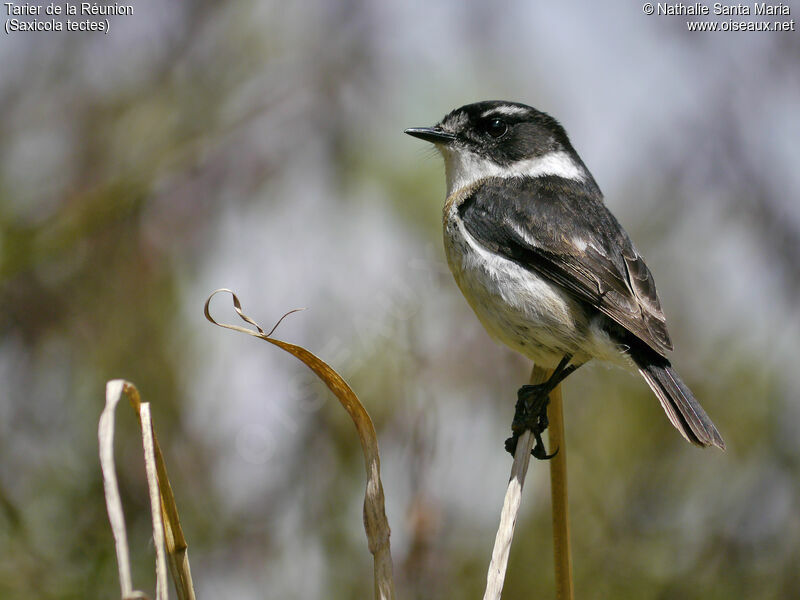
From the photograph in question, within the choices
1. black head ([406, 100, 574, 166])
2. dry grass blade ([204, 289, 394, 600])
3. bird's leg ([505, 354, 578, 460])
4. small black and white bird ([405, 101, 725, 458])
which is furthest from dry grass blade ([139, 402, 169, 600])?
black head ([406, 100, 574, 166])

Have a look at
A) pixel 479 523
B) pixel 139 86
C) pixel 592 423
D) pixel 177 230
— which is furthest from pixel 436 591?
pixel 139 86

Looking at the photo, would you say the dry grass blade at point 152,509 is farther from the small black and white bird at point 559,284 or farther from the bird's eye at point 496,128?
the bird's eye at point 496,128

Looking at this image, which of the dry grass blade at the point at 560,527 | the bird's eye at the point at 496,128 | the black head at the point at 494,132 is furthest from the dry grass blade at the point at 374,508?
the bird's eye at the point at 496,128

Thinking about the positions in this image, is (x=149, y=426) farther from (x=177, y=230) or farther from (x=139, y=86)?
(x=139, y=86)

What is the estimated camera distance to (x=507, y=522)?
6.43ft

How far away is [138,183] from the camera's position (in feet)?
13.0

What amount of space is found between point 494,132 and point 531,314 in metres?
1.20

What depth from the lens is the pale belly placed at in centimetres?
291

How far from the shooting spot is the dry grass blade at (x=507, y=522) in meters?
1.84

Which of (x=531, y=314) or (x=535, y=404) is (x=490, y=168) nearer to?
(x=531, y=314)

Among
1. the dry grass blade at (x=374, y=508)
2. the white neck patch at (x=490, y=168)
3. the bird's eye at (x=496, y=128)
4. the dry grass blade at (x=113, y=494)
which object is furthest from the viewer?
the bird's eye at (x=496, y=128)

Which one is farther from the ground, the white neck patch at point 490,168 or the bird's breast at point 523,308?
the white neck patch at point 490,168

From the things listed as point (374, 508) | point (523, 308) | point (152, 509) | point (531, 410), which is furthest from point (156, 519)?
point (523, 308)

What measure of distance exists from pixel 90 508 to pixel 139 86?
2.12 m
